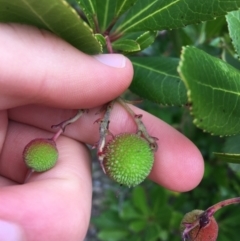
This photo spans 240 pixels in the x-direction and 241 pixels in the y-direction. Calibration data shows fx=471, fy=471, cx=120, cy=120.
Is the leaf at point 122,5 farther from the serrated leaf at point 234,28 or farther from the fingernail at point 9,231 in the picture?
the fingernail at point 9,231

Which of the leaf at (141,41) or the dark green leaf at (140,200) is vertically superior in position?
the leaf at (141,41)

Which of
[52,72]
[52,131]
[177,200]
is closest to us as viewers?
[52,72]

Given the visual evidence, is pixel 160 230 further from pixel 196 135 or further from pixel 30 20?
pixel 30 20

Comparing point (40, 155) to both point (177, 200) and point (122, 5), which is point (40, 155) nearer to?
point (122, 5)

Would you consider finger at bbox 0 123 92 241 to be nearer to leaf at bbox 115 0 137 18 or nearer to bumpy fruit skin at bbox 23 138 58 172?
bumpy fruit skin at bbox 23 138 58 172

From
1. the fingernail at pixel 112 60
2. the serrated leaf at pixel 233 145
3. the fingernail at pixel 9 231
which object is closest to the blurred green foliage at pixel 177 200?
the serrated leaf at pixel 233 145

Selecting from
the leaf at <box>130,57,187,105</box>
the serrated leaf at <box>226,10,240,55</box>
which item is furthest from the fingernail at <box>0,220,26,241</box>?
the serrated leaf at <box>226,10,240,55</box>

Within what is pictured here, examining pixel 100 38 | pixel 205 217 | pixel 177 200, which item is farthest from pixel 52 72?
pixel 177 200
